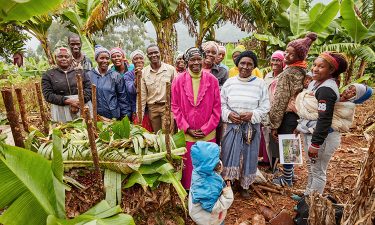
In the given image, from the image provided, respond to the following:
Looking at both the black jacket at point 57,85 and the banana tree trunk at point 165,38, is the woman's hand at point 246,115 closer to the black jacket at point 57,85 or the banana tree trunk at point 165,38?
the black jacket at point 57,85

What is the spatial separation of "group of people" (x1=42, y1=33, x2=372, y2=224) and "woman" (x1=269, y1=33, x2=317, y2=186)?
0.04 ft

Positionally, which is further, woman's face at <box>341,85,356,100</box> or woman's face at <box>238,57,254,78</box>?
woman's face at <box>238,57,254,78</box>

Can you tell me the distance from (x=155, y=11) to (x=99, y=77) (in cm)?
343

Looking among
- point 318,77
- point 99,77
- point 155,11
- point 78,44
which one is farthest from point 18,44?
point 318,77

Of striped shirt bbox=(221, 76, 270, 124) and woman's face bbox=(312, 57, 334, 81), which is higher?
woman's face bbox=(312, 57, 334, 81)

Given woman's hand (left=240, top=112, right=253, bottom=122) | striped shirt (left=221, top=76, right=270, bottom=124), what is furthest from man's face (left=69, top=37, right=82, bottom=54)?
woman's hand (left=240, top=112, right=253, bottom=122)

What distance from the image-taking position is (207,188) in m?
2.20

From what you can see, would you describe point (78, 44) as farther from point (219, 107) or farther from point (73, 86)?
point (219, 107)

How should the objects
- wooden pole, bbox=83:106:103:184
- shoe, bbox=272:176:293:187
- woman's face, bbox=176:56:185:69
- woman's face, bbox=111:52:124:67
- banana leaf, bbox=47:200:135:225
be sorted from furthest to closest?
woman's face, bbox=176:56:185:69
woman's face, bbox=111:52:124:67
shoe, bbox=272:176:293:187
wooden pole, bbox=83:106:103:184
banana leaf, bbox=47:200:135:225

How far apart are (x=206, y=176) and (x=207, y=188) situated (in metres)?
0.09

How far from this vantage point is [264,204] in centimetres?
320

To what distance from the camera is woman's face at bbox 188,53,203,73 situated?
304 centimetres

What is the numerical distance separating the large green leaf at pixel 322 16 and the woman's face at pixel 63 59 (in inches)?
218

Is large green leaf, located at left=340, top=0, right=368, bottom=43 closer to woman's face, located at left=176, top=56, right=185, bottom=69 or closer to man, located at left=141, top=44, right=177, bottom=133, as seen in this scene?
woman's face, located at left=176, top=56, right=185, bottom=69
